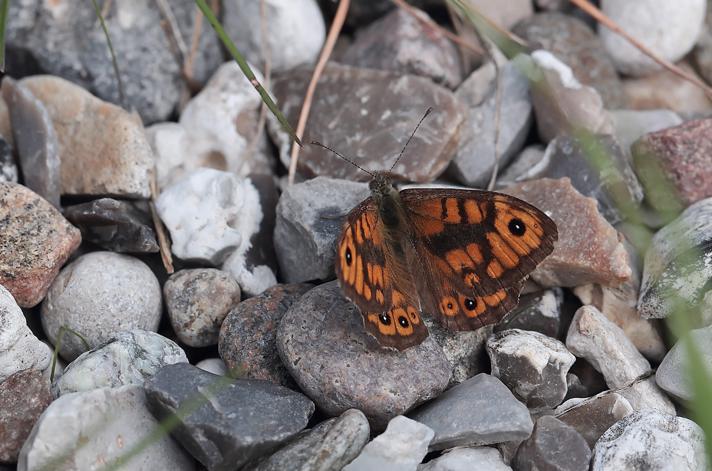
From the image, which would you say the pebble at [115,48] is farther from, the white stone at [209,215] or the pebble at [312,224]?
the pebble at [312,224]

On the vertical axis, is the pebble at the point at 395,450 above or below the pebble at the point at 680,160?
below

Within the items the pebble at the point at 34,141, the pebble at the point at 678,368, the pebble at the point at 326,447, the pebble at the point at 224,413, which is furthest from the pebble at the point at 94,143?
the pebble at the point at 678,368

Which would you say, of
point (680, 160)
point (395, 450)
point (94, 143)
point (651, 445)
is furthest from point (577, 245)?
point (94, 143)

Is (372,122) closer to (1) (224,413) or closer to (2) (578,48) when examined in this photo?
(2) (578,48)

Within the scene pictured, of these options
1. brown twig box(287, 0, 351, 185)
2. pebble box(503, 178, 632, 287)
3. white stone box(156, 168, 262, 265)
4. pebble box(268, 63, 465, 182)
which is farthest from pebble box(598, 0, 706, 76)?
white stone box(156, 168, 262, 265)

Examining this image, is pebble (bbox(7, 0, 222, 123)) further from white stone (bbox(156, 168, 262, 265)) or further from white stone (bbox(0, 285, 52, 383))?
white stone (bbox(0, 285, 52, 383))
